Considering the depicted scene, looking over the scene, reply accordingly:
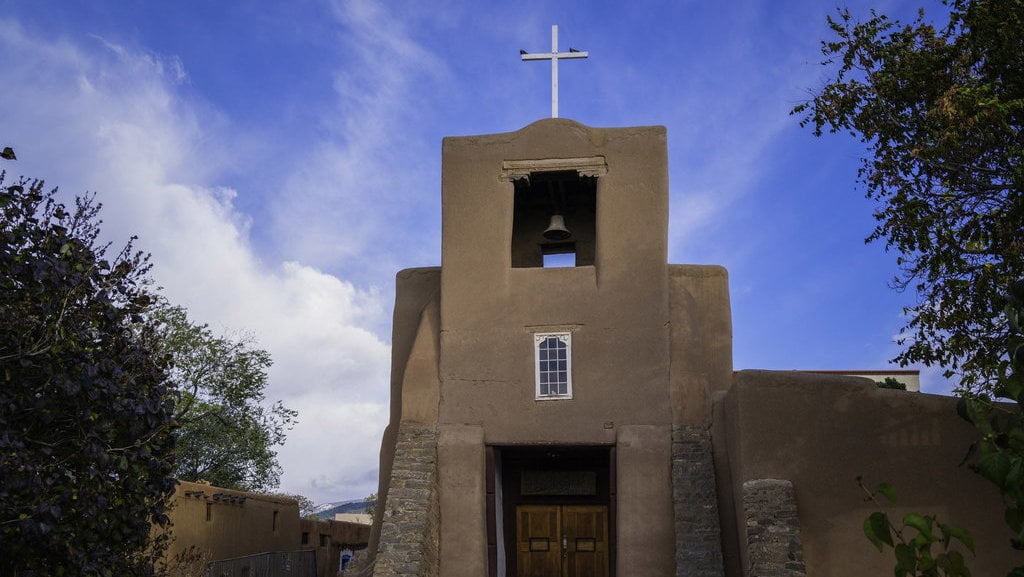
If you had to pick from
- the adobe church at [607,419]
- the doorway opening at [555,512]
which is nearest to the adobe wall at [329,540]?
the doorway opening at [555,512]

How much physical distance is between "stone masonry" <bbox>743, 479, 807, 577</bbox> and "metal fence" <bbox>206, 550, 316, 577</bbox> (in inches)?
407

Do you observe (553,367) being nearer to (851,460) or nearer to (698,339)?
(698,339)

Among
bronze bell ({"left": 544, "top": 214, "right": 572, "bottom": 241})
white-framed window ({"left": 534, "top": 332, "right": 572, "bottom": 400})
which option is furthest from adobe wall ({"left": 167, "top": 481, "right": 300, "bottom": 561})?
bronze bell ({"left": 544, "top": 214, "right": 572, "bottom": 241})

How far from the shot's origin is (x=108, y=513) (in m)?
8.98

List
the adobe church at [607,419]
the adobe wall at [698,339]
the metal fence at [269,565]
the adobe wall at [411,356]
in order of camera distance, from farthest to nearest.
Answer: the metal fence at [269,565]
the adobe wall at [411,356]
the adobe wall at [698,339]
the adobe church at [607,419]

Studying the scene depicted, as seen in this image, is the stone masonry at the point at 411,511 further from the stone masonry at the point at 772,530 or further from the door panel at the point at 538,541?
the stone masonry at the point at 772,530

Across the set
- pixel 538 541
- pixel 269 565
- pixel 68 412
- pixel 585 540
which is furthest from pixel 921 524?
pixel 269 565

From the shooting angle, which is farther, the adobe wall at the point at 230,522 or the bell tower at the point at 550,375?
the adobe wall at the point at 230,522

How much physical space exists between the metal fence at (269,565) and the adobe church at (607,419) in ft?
12.7

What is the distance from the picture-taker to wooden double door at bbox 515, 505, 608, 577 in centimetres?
1752

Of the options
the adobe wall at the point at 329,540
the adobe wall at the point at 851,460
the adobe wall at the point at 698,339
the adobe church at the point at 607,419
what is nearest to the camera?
the adobe wall at the point at 851,460

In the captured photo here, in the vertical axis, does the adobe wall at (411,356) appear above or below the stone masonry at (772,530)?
above

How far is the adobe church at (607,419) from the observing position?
12773 mm

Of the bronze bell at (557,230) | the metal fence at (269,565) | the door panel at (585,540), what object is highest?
the bronze bell at (557,230)
